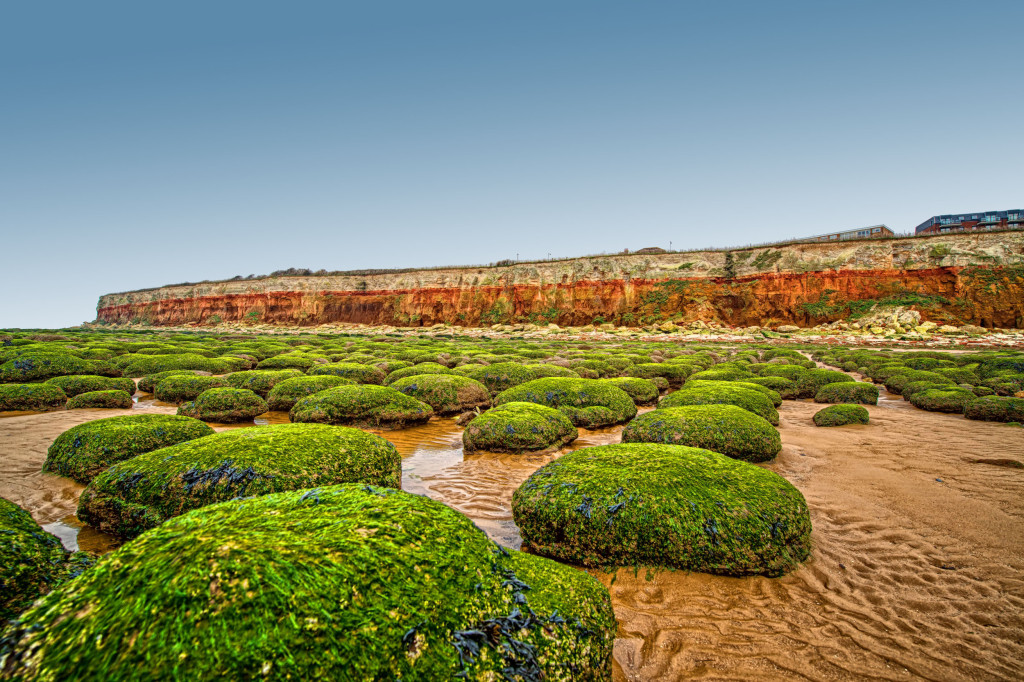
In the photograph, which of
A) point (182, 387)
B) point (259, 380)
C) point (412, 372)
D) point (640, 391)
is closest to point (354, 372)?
point (412, 372)

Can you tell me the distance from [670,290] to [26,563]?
57.8m

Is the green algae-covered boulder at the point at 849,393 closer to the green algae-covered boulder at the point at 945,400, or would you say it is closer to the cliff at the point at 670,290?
the green algae-covered boulder at the point at 945,400

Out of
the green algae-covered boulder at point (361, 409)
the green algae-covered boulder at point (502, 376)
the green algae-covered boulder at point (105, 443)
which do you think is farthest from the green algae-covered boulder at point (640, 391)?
the green algae-covered boulder at point (105, 443)

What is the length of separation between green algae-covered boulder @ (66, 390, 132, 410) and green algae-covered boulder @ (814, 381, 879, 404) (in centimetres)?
2153

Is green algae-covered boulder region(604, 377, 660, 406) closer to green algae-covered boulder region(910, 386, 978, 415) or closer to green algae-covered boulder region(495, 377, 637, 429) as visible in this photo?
green algae-covered boulder region(495, 377, 637, 429)

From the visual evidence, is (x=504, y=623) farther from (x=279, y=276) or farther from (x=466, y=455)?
(x=279, y=276)

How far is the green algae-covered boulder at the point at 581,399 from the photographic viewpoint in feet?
37.4

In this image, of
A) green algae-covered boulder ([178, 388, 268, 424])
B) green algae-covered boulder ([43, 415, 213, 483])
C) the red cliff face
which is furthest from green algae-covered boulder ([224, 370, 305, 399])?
the red cliff face

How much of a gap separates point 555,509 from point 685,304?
53495mm

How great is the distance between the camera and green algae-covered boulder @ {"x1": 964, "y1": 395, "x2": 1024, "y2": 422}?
444 inches

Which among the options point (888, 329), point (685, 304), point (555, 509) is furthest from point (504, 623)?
point (685, 304)

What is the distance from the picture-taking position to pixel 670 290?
55594 mm

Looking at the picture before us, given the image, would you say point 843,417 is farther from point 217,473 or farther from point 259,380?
point 259,380

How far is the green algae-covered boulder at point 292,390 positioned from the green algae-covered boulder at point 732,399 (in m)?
9.38
